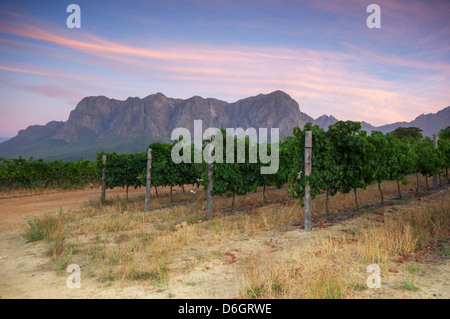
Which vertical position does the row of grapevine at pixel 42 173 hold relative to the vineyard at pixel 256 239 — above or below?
above

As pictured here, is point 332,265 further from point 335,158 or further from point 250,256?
point 335,158

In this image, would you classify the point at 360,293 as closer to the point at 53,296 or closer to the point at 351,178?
the point at 53,296

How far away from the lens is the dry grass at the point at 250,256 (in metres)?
4.52

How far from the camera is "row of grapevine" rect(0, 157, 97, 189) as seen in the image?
19094mm

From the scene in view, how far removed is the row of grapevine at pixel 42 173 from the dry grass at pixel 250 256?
1194 centimetres

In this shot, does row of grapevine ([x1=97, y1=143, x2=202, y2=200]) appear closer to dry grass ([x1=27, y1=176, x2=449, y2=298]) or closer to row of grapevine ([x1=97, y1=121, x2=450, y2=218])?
row of grapevine ([x1=97, y1=121, x2=450, y2=218])

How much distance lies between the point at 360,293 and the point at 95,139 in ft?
669

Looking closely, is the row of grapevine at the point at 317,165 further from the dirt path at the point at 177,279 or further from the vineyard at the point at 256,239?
the dirt path at the point at 177,279

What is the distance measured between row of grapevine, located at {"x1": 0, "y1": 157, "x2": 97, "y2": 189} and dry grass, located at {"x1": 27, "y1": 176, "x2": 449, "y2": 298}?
11940mm

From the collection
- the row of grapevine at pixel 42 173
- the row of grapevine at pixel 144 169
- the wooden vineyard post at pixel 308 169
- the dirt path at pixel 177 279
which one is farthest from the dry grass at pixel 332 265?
the row of grapevine at pixel 42 173

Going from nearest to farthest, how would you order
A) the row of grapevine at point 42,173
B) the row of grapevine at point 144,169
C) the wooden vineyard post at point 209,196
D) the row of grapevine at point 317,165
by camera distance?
the row of grapevine at point 317,165 → the wooden vineyard post at point 209,196 → the row of grapevine at point 144,169 → the row of grapevine at point 42,173

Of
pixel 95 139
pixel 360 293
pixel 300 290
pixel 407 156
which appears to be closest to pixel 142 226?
pixel 300 290

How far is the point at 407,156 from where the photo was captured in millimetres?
14398

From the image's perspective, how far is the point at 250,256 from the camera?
598 centimetres
